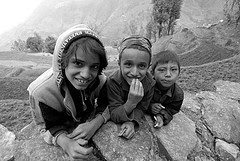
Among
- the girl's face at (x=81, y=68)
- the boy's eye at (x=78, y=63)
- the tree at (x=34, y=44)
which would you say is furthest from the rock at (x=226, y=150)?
the tree at (x=34, y=44)

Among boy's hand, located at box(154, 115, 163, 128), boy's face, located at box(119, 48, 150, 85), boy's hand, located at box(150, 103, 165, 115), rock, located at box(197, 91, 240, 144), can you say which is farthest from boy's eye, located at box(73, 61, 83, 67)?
rock, located at box(197, 91, 240, 144)

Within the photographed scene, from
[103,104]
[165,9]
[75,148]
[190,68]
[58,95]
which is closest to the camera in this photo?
[75,148]

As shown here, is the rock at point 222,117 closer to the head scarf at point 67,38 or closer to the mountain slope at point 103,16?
the head scarf at point 67,38

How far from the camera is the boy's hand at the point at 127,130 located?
1873mm

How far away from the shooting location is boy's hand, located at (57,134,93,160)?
61.2 inches

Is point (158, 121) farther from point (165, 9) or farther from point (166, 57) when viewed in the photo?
point (165, 9)

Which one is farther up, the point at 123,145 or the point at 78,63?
the point at 78,63

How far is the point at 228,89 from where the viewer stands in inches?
169

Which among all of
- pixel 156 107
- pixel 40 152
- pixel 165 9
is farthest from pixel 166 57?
pixel 165 9

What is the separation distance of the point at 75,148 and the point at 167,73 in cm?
134

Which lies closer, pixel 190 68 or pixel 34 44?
pixel 190 68

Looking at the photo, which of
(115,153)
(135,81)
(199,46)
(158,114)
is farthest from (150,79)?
(199,46)

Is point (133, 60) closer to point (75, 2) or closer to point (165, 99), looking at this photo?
point (165, 99)

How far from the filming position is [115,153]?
6.01 feet
